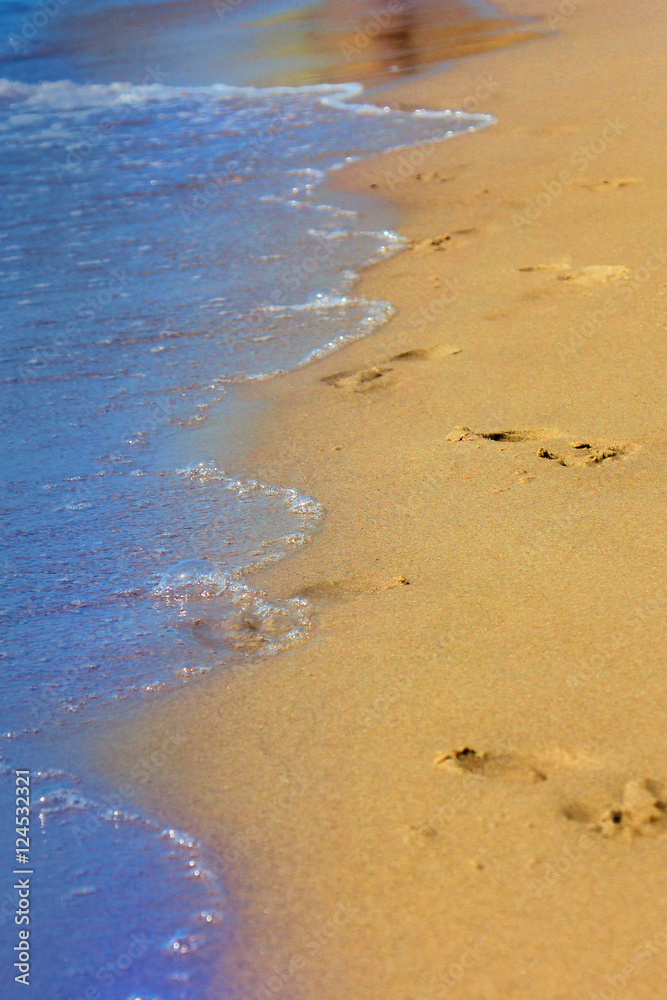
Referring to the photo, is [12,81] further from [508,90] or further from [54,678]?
[54,678]

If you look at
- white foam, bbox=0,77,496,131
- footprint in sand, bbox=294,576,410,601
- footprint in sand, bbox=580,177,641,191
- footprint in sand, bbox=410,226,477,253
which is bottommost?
footprint in sand, bbox=294,576,410,601

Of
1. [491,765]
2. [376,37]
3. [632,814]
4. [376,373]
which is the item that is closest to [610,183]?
[376,373]

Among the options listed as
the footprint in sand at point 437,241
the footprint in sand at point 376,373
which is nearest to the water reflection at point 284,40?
the footprint in sand at point 437,241

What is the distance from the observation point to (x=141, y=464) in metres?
4.06

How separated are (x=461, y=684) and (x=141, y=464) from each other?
1912 mm

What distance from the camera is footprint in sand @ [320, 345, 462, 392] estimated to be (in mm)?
4555

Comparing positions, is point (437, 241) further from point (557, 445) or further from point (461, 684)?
point (461, 684)

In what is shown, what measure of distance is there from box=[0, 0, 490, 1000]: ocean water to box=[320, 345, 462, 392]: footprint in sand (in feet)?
1.19

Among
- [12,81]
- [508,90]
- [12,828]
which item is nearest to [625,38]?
[508,90]

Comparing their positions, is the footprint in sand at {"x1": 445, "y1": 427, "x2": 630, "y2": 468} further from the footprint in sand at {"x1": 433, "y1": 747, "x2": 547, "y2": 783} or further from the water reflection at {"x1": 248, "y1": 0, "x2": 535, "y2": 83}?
the water reflection at {"x1": 248, "y1": 0, "x2": 535, "y2": 83}

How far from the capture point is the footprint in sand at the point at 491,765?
2.29 meters

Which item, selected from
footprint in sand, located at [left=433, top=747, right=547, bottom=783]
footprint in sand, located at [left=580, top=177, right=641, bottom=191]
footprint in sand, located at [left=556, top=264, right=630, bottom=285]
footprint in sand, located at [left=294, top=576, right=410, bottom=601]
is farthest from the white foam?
footprint in sand, located at [left=433, top=747, right=547, bottom=783]

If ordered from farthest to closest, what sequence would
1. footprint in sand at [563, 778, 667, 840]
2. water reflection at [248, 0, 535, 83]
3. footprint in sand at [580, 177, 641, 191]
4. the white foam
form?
water reflection at [248, 0, 535, 83], the white foam, footprint in sand at [580, 177, 641, 191], footprint in sand at [563, 778, 667, 840]

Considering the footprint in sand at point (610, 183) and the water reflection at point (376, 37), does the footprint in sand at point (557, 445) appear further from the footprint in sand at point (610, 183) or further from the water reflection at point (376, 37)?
the water reflection at point (376, 37)
